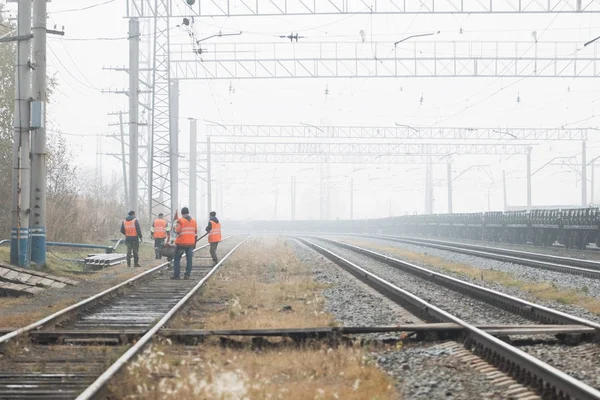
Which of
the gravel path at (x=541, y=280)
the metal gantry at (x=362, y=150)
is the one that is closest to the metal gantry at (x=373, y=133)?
the metal gantry at (x=362, y=150)

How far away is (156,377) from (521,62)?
1262 inches

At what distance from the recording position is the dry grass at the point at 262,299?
1077 cm

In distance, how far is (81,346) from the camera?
879 centimetres

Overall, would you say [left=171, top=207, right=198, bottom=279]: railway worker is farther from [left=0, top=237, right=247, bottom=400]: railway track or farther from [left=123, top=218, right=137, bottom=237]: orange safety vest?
[left=123, top=218, right=137, bottom=237]: orange safety vest

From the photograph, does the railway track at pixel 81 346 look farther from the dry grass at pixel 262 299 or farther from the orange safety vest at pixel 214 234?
the orange safety vest at pixel 214 234

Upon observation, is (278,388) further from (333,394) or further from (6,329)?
(6,329)

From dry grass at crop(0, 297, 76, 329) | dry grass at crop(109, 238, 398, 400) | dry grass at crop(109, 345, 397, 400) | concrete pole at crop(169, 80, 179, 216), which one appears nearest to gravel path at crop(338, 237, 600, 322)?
dry grass at crop(109, 238, 398, 400)

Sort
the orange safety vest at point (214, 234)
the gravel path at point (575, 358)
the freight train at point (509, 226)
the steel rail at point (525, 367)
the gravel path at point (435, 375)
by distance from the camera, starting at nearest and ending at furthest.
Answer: the steel rail at point (525, 367), the gravel path at point (435, 375), the gravel path at point (575, 358), the orange safety vest at point (214, 234), the freight train at point (509, 226)

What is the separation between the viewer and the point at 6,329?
9.75 meters

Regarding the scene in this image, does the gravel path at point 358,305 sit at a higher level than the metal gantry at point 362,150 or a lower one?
lower

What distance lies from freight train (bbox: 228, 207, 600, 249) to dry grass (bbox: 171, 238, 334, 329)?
49.5ft

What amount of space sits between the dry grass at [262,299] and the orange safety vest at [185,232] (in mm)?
1022

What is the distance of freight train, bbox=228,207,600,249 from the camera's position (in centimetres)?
3322

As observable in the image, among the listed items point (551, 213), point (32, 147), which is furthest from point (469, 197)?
point (32, 147)
